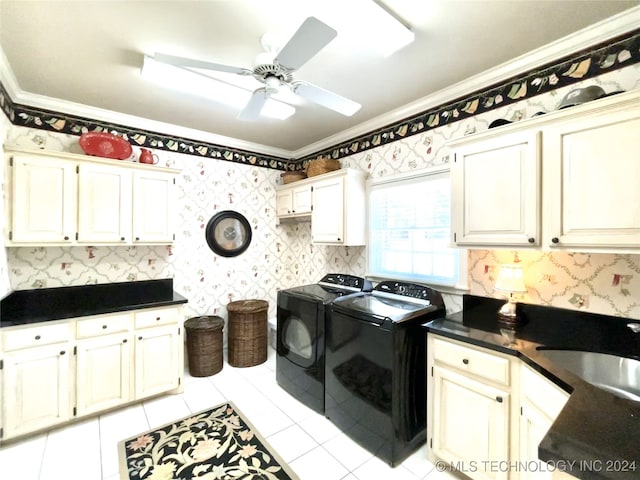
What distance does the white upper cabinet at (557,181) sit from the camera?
1.30 meters

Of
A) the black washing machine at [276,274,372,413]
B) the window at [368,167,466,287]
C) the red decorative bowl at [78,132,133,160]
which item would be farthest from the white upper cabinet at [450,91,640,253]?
the red decorative bowl at [78,132,133,160]

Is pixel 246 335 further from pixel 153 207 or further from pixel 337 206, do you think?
pixel 337 206

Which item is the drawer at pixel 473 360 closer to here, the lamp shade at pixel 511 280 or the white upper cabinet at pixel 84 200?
the lamp shade at pixel 511 280

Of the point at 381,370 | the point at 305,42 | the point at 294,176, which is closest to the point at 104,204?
the point at 294,176

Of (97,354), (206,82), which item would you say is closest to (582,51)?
(206,82)

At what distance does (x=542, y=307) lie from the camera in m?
1.77

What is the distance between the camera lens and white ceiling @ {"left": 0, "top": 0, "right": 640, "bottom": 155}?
1459 mm

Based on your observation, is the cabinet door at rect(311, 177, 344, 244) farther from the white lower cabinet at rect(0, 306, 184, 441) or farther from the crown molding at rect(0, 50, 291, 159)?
the white lower cabinet at rect(0, 306, 184, 441)

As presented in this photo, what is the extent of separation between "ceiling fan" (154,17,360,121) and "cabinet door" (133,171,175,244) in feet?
4.16

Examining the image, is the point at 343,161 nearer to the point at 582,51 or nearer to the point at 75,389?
the point at 582,51

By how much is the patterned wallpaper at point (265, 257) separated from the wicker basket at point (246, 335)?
33 cm

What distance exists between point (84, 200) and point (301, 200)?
1.98m

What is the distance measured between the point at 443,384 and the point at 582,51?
2.12 m

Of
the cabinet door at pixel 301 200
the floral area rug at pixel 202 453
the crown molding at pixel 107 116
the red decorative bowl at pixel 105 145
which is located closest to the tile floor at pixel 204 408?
the floral area rug at pixel 202 453
